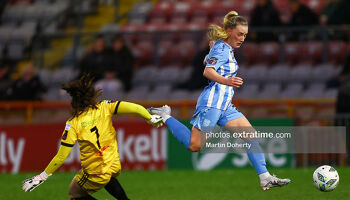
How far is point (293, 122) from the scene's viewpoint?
1371 centimetres

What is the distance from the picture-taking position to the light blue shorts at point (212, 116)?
822 cm

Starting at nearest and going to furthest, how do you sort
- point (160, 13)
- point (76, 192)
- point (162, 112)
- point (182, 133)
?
point (76, 192) < point (182, 133) < point (162, 112) < point (160, 13)

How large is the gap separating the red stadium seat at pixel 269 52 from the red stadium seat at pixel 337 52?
1166 millimetres

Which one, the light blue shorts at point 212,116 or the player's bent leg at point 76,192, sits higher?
the light blue shorts at point 212,116

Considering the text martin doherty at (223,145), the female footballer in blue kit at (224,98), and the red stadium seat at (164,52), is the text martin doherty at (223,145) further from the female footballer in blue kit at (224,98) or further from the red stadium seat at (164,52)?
the female footballer in blue kit at (224,98)

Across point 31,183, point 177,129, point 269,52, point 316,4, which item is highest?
point 316,4

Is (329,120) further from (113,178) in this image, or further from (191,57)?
(113,178)

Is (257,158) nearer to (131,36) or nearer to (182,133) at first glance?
(182,133)

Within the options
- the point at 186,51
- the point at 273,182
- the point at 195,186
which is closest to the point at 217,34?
the point at 273,182

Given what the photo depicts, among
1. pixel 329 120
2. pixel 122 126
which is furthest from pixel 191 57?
pixel 329 120

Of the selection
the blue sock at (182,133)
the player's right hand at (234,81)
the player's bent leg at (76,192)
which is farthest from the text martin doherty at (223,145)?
the player's bent leg at (76,192)

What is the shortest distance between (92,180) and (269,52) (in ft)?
31.1

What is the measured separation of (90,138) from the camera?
7379 millimetres

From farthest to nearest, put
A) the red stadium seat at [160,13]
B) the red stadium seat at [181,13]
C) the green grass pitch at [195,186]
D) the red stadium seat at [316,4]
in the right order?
the red stadium seat at [160,13]
the red stadium seat at [181,13]
the red stadium seat at [316,4]
the green grass pitch at [195,186]
